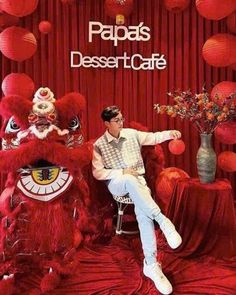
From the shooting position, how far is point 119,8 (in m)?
3.54

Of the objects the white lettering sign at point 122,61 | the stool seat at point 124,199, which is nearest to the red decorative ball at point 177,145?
the stool seat at point 124,199

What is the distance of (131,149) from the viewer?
344 cm

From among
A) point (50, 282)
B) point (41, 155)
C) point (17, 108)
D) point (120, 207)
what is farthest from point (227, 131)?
point (50, 282)

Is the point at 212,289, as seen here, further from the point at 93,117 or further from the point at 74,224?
the point at 93,117

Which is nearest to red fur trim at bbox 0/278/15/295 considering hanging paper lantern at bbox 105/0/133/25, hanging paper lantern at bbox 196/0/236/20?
hanging paper lantern at bbox 105/0/133/25

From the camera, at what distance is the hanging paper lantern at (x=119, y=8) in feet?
11.5

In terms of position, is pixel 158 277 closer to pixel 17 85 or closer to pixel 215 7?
pixel 17 85

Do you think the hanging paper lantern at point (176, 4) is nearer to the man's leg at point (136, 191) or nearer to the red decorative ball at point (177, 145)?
the red decorative ball at point (177, 145)

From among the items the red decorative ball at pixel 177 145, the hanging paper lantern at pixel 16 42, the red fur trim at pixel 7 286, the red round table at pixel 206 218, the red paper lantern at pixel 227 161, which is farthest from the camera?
the red paper lantern at pixel 227 161

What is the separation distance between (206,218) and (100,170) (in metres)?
0.87

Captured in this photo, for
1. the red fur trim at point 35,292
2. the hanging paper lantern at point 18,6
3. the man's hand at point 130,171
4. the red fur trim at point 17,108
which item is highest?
the hanging paper lantern at point 18,6

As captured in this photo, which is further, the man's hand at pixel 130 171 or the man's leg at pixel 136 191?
the man's hand at pixel 130 171

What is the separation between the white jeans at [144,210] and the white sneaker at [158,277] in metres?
0.07

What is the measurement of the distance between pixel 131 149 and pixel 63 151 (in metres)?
0.81
